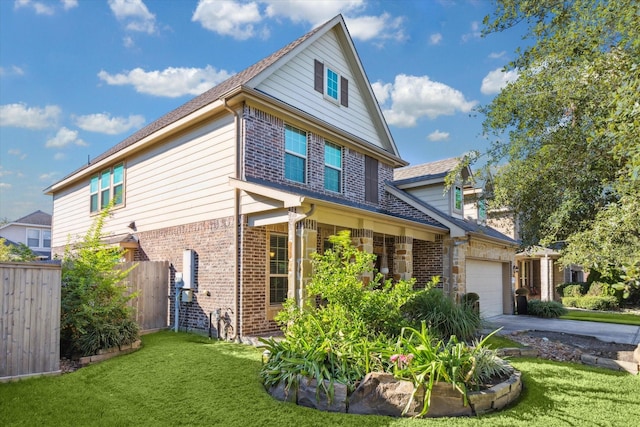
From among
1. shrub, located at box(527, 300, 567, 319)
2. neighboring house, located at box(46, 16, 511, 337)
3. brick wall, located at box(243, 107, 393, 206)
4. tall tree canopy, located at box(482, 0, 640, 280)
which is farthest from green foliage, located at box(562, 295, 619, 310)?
brick wall, located at box(243, 107, 393, 206)

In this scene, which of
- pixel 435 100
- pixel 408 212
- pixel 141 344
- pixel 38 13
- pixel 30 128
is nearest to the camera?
pixel 141 344

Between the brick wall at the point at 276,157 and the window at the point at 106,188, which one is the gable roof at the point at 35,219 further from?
the brick wall at the point at 276,157

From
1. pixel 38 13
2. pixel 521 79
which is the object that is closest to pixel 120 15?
pixel 38 13

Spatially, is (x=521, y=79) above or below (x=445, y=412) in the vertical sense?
above

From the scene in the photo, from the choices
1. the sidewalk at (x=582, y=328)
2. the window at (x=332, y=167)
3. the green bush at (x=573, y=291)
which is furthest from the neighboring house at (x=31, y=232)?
the green bush at (x=573, y=291)

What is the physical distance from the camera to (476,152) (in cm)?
848

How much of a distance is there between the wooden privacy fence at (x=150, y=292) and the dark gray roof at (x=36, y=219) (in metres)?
27.9

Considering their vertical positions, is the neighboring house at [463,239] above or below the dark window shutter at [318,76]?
below

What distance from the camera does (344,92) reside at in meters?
13.4

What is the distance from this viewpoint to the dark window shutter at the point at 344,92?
1327cm

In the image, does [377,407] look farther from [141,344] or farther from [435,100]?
[435,100]

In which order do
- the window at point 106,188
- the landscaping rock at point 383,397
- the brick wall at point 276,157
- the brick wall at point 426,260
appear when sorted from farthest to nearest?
1. the window at point 106,188
2. the brick wall at point 426,260
3. the brick wall at point 276,157
4. the landscaping rock at point 383,397

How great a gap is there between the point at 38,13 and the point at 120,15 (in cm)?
183

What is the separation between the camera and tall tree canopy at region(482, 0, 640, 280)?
19.2ft
